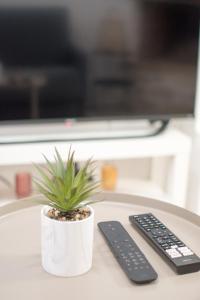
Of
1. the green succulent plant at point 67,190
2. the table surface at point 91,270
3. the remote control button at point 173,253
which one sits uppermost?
the green succulent plant at point 67,190

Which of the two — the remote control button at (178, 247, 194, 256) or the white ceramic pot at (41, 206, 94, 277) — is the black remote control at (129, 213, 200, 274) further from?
the white ceramic pot at (41, 206, 94, 277)

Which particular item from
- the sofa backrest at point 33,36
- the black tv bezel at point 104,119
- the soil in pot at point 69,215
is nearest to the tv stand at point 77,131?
the black tv bezel at point 104,119

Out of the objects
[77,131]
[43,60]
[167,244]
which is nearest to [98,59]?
[43,60]

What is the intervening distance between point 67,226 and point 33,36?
114cm

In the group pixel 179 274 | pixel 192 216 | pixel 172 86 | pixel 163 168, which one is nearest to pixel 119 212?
pixel 192 216

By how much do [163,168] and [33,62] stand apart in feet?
3.13

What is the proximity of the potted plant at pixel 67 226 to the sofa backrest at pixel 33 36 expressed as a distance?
1022mm

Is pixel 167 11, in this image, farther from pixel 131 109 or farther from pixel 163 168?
pixel 163 168

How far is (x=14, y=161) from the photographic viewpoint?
1.62 m

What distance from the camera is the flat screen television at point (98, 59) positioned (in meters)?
1.63

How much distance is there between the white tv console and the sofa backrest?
0.37 metres

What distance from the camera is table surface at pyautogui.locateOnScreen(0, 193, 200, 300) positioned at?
683mm

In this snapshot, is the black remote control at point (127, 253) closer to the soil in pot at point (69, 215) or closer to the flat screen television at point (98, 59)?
the soil in pot at point (69, 215)

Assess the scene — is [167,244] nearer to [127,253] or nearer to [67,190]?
[127,253]
